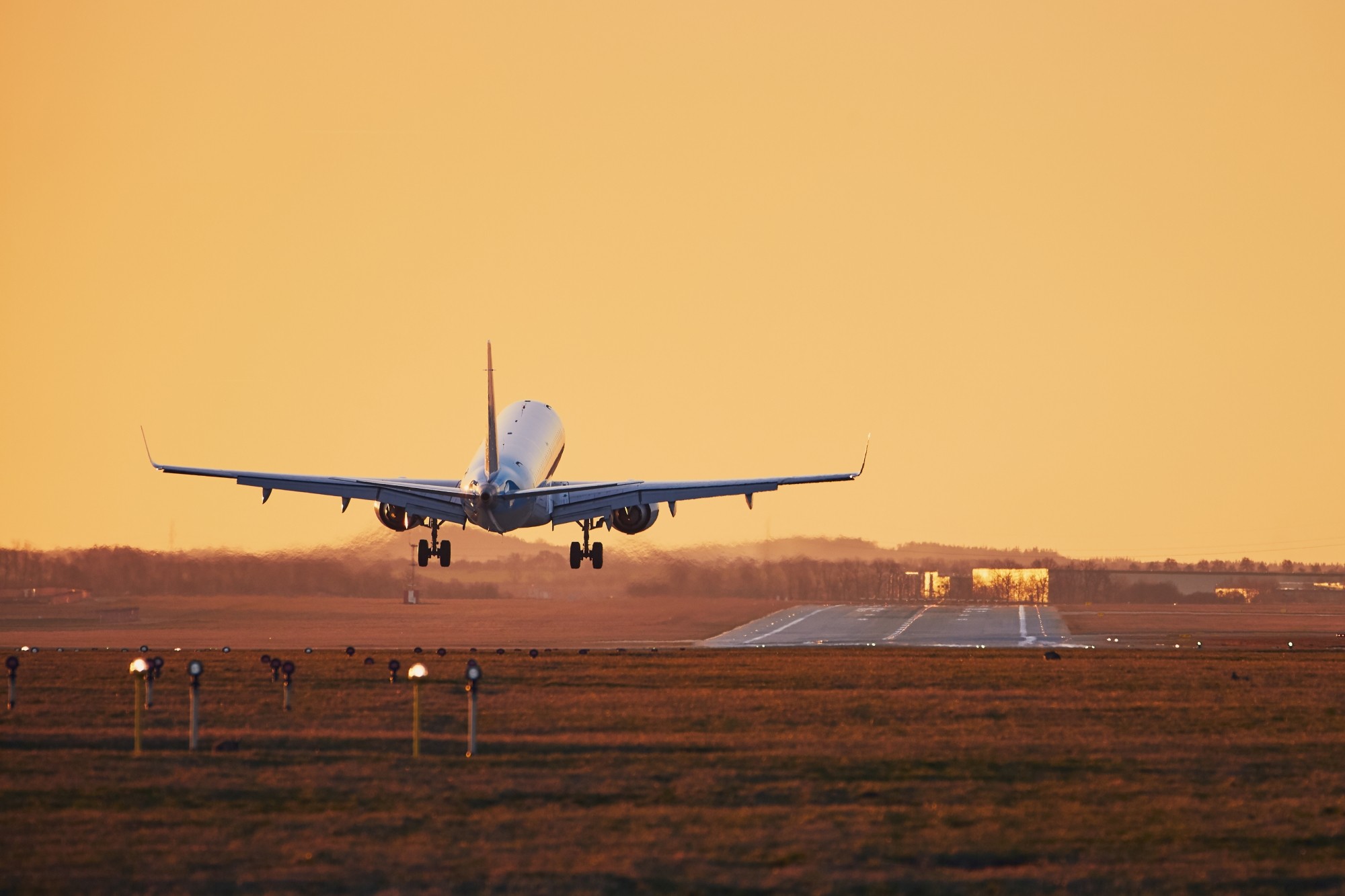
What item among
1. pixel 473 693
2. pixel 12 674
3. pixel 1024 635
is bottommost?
pixel 473 693

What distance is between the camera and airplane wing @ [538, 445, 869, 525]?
74.1m

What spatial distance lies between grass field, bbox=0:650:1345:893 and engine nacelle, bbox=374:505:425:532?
96.9 feet

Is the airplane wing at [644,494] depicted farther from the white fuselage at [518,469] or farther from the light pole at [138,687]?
the light pole at [138,687]

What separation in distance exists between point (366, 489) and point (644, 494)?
13.5 m

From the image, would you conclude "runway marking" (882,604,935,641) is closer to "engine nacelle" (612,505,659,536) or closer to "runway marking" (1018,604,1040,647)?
"runway marking" (1018,604,1040,647)

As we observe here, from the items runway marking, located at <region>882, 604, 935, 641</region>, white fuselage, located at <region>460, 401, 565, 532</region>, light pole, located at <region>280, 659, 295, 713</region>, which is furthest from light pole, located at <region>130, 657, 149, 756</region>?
runway marking, located at <region>882, 604, 935, 641</region>

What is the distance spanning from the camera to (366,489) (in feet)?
233

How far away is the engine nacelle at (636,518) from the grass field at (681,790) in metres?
32.7

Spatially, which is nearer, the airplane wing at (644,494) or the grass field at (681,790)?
the grass field at (681,790)

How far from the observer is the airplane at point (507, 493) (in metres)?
69.3

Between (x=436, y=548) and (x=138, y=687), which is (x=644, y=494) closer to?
(x=436, y=548)

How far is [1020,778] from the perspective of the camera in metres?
28.9

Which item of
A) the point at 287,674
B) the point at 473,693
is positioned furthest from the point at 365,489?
the point at 473,693

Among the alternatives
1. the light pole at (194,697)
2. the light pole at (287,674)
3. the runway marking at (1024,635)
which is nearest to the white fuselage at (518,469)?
the runway marking at (1024,635)
